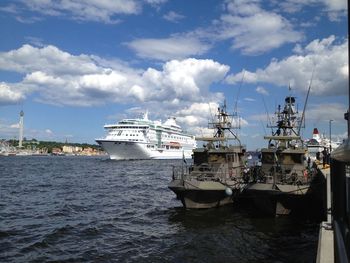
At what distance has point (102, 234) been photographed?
19.1m

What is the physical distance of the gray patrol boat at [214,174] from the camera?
24.3 m

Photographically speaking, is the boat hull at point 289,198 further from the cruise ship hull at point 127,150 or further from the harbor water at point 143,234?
the cruise ship hull at point 127,150

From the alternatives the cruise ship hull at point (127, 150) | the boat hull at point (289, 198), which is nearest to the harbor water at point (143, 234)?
the boat hull at point (289, 198)

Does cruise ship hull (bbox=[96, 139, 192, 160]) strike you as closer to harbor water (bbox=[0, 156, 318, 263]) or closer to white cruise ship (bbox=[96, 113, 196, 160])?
white cruise ship (bbox=[96, 113, 196, 160])

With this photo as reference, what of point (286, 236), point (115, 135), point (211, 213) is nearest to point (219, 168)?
point (211, 213)

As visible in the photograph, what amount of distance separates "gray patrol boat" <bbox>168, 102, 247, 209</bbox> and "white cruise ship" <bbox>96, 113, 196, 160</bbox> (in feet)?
264

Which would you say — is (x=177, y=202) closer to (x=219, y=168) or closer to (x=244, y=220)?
(x=219, y=168)

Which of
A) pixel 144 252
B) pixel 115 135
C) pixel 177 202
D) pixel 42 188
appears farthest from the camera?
pixel 115 135

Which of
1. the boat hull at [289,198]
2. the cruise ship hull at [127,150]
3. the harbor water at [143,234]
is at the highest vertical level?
the cruise ship hull at [127,150]

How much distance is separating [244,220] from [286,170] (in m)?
4.47

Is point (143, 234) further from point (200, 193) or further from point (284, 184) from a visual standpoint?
point (284, 184)

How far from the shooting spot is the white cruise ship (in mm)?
111562

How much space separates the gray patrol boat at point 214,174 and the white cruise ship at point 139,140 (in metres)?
80.4

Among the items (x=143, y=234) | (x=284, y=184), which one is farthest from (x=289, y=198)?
(x=143, y=234)
